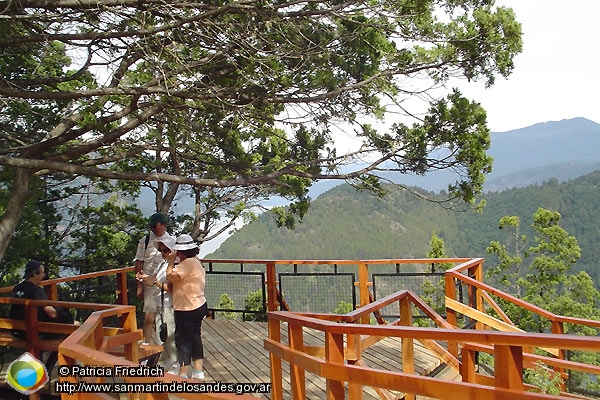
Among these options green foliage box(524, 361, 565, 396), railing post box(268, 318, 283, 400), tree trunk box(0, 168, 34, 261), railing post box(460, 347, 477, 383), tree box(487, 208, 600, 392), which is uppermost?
tree trunk box(0, 168, 34, 261)

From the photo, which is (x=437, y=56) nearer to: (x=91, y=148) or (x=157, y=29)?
(x=157, y=29)

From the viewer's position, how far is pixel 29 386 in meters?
4.48

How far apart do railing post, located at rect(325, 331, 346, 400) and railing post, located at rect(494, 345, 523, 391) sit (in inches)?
34.7

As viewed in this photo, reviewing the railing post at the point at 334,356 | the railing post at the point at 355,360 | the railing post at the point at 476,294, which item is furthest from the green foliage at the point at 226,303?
the railing post at the point at 334,356

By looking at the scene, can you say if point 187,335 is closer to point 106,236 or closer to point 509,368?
point 509,368

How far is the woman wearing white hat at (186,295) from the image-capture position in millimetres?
4398

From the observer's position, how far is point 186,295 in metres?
4.43

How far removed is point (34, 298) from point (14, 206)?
Result: 307 centimetres

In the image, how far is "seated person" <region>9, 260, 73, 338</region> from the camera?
4.98 metres

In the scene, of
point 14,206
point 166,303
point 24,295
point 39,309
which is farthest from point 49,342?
point 14,206

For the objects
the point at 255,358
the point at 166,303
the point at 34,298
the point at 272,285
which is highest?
the point at 34,298

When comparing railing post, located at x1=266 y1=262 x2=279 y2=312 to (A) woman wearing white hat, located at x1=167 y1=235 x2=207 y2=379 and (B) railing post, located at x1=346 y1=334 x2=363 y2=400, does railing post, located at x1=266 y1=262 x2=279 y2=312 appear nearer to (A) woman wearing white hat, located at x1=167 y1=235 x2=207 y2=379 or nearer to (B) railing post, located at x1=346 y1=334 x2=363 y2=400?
(A) woman wearing white hat, located at x1=167 y1=235 x2=207 y2=379

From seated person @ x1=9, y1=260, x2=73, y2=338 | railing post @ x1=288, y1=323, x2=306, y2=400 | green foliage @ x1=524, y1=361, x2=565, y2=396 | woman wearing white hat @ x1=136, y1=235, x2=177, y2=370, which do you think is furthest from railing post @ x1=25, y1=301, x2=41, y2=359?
green foliage @ x1=524, y1=361, x2=565, y2=396

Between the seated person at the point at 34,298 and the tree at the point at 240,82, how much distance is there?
201cm
